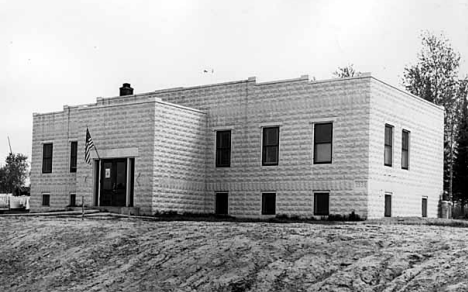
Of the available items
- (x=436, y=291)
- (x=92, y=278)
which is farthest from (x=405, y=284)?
(x=92, y=278)

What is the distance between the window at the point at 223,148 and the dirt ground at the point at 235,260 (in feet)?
45.5

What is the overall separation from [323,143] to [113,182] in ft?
30.2

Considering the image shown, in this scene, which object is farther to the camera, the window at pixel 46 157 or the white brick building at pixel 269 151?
the window at pixel 46 157

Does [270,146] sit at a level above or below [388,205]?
above

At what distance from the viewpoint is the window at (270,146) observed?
31.3 meters

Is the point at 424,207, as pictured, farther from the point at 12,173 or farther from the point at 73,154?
the point at 12,173

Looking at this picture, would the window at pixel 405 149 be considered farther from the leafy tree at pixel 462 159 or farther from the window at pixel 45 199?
the window at pixel 45 199

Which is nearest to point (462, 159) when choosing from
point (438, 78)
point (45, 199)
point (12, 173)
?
point (438, 78)

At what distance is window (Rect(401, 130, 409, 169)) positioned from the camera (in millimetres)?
31672

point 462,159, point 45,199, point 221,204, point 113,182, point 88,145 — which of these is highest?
point 462,159

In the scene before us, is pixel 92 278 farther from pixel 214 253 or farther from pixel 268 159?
pixel 268 159

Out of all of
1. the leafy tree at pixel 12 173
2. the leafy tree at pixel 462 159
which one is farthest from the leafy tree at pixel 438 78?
the leafy tree at pixel 12 173

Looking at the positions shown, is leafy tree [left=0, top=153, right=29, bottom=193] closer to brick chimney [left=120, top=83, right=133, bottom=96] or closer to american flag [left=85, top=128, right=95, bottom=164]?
brick chimney [left=120, top=83, right=133, bottom=96]

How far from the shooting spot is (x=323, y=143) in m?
29.9
